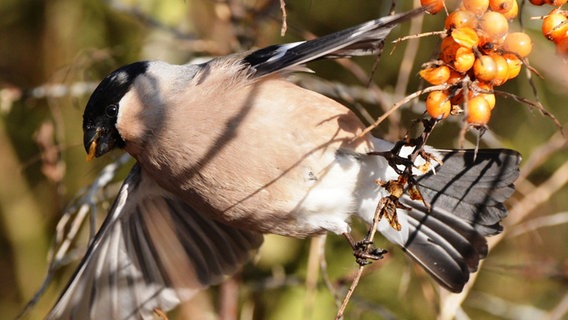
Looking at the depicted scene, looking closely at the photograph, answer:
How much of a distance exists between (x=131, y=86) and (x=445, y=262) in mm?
1247

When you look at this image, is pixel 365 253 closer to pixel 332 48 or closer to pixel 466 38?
pixel 332 48

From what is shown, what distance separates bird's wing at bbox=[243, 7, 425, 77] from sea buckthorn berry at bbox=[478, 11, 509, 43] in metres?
0.15

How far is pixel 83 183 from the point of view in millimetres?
3922

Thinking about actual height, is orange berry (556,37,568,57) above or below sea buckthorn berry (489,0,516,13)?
below

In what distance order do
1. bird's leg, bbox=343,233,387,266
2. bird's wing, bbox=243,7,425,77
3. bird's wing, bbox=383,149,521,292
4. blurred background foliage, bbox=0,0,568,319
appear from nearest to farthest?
bird's wing, bbox=243,7,425,77 < bird's leg, bbox=343,233,387,266 < bird's wing, bbox=383,149,521,292 < blurred background foliage, bbox=0,0,568,319

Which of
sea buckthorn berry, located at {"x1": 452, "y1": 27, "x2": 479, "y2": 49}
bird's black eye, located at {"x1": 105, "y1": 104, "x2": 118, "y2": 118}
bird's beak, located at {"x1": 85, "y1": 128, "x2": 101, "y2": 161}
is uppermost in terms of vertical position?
sea buckthorn berry, located at {"x1": 452, "y1": 27, "x2": 479, "y2": 49}

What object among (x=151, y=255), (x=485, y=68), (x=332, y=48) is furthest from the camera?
(x=151, y=255)

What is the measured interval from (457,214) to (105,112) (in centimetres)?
127

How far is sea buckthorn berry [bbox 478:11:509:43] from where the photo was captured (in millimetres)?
1863

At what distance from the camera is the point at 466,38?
184 cm

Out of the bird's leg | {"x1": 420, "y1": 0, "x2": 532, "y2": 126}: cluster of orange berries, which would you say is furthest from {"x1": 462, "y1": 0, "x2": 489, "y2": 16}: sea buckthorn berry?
the bird's leg

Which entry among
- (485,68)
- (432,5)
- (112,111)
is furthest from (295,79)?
(485,68)

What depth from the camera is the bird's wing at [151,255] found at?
3.32m

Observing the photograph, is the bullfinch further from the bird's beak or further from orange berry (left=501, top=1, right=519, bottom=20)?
orange berry (left=501, top=1, right=519, bottom=20)
